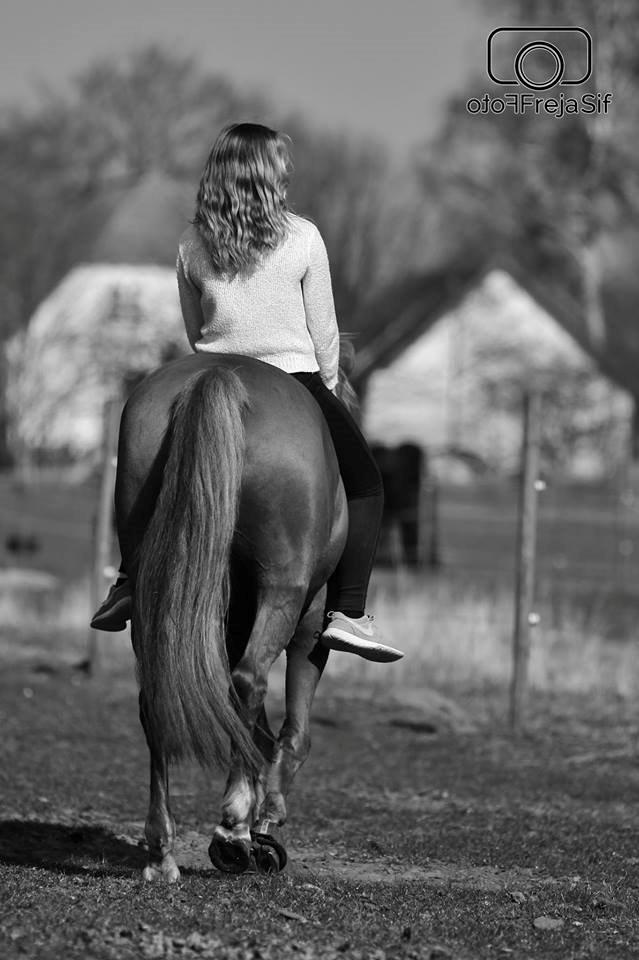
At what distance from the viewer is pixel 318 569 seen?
524 cm

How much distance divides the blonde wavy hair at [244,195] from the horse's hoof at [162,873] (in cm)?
208

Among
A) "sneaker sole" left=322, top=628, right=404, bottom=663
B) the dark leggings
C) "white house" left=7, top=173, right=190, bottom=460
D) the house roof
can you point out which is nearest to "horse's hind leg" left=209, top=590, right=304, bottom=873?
"sneaker sole" left=322, top=628, right=404, bottom=663

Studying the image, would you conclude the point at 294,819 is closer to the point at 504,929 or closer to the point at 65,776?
the point at 65,776

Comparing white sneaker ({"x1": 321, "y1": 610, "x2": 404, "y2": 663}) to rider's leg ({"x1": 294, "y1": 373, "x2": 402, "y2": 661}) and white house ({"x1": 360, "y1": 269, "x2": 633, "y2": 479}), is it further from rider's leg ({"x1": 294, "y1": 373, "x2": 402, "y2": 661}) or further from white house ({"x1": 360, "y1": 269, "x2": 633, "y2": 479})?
white house ({"x1": 360, "y1": 269, "x2": 633, "y2": 479})

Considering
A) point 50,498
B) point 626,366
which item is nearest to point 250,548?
point 50,498

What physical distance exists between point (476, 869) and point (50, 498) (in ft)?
56.8

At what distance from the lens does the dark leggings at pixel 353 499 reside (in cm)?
544

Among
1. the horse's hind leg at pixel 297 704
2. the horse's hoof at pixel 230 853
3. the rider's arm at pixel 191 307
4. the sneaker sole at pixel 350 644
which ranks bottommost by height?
the horse's hoof at pixel 230 853

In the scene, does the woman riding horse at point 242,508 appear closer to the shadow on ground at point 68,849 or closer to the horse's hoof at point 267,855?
the horse's hoof at point 267,855

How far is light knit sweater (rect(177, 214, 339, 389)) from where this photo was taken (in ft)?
17.8

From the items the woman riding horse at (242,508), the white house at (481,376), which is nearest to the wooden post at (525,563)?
the woman riding horse at (242,508)

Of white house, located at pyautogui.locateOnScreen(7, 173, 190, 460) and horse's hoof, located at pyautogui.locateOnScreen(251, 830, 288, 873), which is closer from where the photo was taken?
horse's hoof, located at pyautogui.locateOnScreen(251, 830, 288, 873)

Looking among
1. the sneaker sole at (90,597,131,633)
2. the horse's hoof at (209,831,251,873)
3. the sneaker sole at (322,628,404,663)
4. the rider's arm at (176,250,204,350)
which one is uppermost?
the rider's arm at (176,250,204,350)

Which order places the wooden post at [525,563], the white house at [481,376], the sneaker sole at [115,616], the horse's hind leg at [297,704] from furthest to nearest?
1. the white house at [481,376]
2. the wooden post at [525,563]
3. the horse's hind leg at [297,704]
4. the sneaker sole at [115,616]
